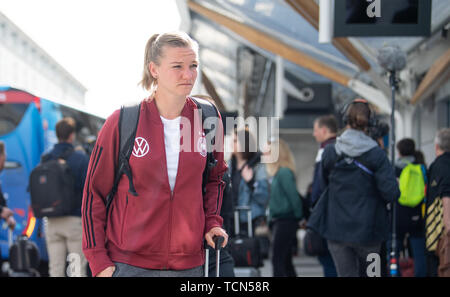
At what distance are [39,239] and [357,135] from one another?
6.40 meters

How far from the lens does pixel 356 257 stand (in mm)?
4461

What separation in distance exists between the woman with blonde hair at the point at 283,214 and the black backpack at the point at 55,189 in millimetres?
2087

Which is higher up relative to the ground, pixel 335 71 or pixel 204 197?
pixel 335 71

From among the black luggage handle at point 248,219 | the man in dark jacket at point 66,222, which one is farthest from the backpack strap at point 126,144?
the man in dark jacket at point 66,222

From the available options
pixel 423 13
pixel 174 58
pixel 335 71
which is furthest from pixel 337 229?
pixel 335 71

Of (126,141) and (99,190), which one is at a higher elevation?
(126,141)

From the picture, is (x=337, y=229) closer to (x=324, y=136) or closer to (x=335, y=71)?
(x=324, y=136)

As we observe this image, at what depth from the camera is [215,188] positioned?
2555 mm

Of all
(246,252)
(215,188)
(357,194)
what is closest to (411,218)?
(246,252)

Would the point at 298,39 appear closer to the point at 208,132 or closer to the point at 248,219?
the point at 248,219

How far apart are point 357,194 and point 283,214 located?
237cm

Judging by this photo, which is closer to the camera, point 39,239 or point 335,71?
point 39,239

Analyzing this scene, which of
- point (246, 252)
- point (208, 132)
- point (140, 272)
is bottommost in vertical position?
point (246, 252)

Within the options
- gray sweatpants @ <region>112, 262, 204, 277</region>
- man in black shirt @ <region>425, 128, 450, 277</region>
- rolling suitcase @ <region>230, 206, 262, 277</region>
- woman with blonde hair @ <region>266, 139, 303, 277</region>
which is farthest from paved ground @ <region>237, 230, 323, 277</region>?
gray sweatpants @ <region>112, 262, 204, 277</region>
